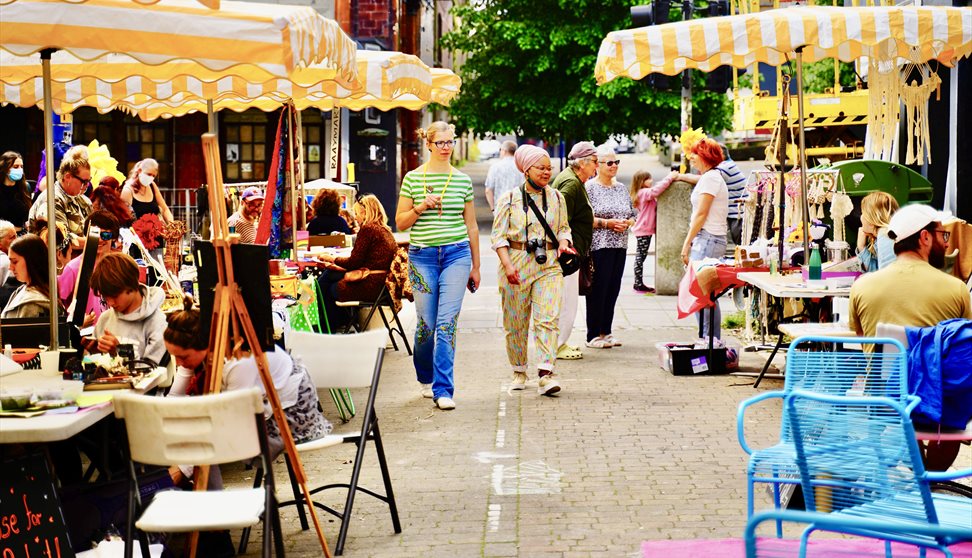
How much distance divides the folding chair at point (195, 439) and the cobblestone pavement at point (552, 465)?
125cm

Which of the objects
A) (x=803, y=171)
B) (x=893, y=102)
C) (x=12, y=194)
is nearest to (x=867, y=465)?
(x=803, y=171)

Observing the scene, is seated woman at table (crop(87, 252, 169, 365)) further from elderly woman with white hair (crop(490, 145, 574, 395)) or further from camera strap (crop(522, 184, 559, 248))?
camera strap (crop(522, 184, 559, 248))

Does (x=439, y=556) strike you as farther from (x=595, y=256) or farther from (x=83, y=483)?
(x=595, y=256)

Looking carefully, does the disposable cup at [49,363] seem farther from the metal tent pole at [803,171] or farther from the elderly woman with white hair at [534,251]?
the metal tent pole at [803,171]

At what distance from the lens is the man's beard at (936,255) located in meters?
6.27

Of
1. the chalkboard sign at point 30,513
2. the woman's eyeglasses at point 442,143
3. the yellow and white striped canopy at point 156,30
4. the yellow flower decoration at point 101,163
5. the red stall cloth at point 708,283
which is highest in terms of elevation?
the yellow and white striped canopy at point 156,30

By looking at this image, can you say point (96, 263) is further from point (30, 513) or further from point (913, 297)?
point (913, 297)

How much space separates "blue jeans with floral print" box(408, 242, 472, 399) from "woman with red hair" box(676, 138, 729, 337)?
2.59 metres

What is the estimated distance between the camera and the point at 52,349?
658cm

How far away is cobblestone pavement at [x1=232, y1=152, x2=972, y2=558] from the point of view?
19.9ft

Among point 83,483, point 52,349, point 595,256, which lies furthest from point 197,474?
point 595,256

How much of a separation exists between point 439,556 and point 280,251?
184 inches

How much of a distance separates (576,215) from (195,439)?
636cm

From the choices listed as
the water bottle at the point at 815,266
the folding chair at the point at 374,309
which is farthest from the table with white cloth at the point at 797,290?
the folding chair at the point at 374,309
